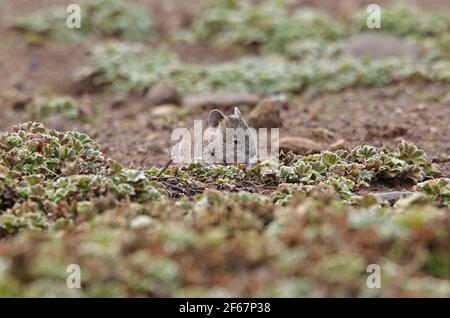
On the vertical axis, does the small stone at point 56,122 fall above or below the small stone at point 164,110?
below

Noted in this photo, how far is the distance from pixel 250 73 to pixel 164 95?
4.01 ft

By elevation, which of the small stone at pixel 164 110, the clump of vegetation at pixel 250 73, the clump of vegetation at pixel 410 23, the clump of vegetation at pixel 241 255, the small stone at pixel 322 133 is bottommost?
the clump of vegetation at pixel 241 255

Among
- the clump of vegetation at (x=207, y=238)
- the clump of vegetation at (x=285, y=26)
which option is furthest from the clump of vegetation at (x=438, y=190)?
the clump of vegetation at (x=285, y=26)

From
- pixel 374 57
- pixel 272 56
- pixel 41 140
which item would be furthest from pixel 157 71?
pixel 41 140

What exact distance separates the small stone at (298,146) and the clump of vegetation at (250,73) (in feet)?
10.5

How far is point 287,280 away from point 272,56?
8.66 meters

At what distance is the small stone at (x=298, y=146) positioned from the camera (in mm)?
7691

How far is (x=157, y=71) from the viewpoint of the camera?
11.8 metres

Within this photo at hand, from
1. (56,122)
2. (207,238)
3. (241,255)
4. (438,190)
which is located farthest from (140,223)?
(56,122)

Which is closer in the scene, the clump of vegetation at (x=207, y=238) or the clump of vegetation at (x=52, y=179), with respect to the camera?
the clump of vegetation at (x=207, y=238)

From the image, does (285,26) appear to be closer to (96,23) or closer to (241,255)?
(96,23)

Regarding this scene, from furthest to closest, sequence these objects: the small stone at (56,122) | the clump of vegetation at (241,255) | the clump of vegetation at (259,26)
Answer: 1. the clump of vegetation at (259,26)
2. the small stone at (56,122)
3. the clump of vegetation at (241,255)

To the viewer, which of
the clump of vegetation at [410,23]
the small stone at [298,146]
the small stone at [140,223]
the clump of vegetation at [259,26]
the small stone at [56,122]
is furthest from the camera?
the clump of vegetation at [259,26]

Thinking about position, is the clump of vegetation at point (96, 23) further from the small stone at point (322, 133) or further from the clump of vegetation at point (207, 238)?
the clump of vegetation at point (207, 238)
